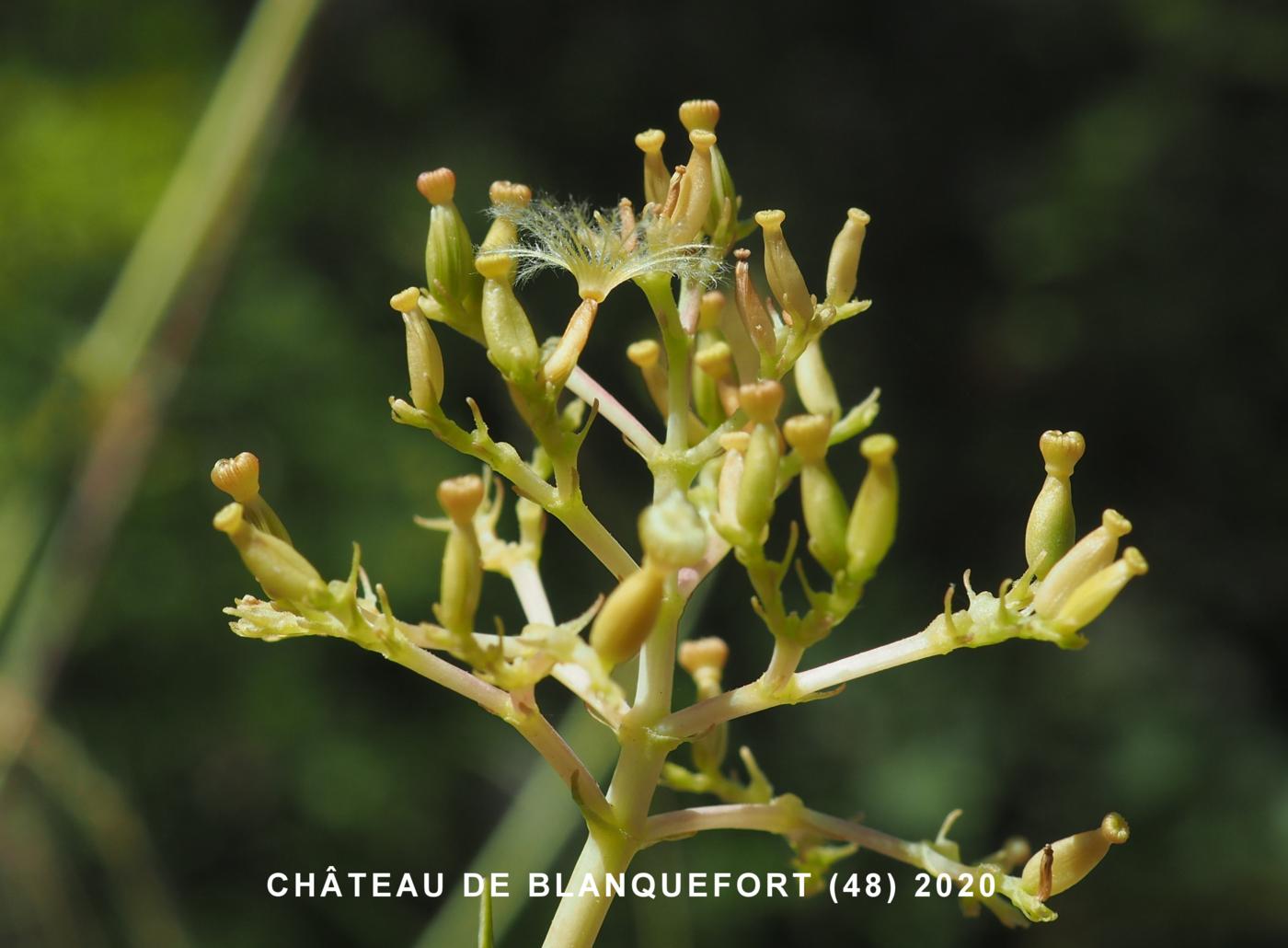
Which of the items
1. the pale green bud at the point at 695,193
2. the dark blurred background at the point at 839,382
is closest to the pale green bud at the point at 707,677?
the pale green bud at the point at 695,193

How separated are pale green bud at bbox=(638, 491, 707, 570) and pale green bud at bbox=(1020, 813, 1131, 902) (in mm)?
506

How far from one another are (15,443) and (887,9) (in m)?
3.32

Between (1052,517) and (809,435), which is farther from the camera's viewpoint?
(1052,517)

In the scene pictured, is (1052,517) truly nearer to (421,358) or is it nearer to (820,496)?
(820,496)

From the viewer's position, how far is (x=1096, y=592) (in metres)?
1.22

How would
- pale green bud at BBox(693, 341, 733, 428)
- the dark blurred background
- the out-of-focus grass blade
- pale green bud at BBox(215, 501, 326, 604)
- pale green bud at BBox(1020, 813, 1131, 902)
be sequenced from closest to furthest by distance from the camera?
pale green bud at BBox(215, 501, 326, 604), pale green bud at BBox(1020, 813, 1131, 902), pale green bud at BBox(693, 341, 733, 428), the out-of-focus grass blade, the dark blurred background

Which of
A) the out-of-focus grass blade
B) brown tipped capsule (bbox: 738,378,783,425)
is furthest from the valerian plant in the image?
the out-of-focus grass blade

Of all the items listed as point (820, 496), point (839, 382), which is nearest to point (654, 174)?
point (820, 496)

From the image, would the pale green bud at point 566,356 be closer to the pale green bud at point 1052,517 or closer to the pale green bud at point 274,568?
the pale green bud at point 274,568

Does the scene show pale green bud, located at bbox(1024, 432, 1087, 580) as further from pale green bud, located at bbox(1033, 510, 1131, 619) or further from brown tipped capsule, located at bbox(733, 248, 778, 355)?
brown tipped capsule, located at bbox(733, 248, 778, 355)

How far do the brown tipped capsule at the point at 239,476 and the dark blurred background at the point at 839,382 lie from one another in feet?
6.64

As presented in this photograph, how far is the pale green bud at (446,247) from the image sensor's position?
135cm

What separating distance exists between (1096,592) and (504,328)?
1.94ft

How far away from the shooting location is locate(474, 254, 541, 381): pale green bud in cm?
130
